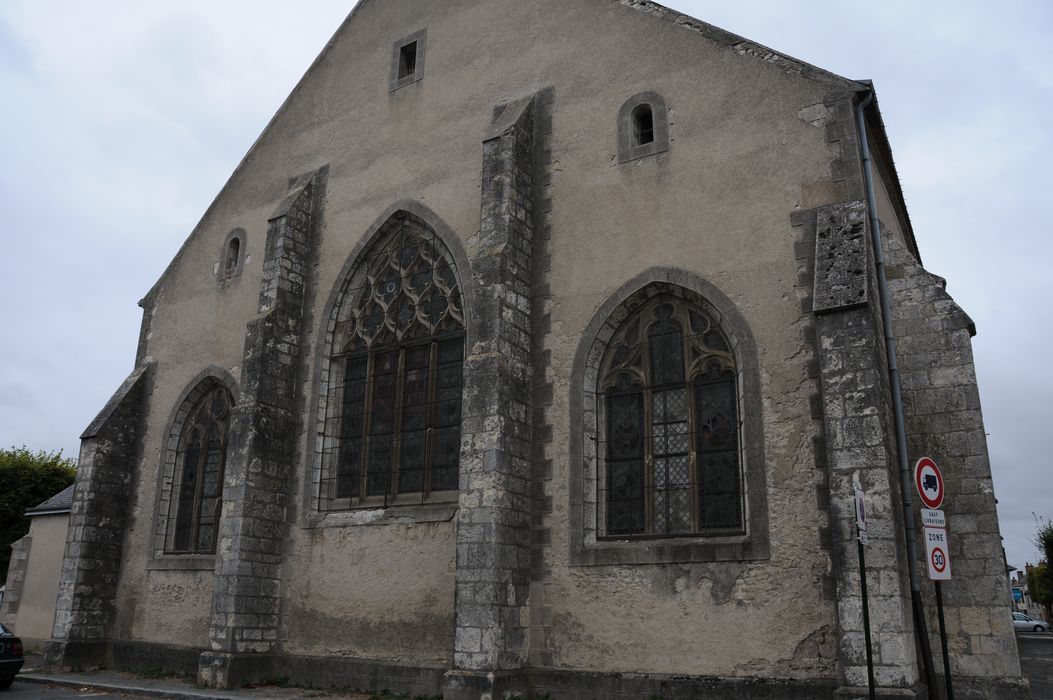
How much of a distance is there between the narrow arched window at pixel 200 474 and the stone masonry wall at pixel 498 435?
18.1 feet


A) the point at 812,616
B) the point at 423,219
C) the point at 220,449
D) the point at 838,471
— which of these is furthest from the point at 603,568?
the point at 220,449

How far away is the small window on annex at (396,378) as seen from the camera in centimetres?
1143

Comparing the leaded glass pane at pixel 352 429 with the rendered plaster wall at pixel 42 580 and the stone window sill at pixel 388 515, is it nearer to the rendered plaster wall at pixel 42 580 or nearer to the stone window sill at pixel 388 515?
the stone window sill at pixel 388 515

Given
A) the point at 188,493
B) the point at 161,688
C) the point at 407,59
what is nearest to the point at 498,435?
the point at 161,688

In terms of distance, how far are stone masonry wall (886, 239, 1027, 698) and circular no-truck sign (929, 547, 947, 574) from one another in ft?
3.53

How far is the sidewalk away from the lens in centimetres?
1035

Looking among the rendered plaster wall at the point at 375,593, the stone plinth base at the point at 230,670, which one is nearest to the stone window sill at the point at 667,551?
the rendered plaster wall at the point at 375,593

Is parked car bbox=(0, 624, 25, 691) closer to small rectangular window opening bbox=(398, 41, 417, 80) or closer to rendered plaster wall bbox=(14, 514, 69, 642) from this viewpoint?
rendered plaster wall bbox=(14, 514, 69, 642)

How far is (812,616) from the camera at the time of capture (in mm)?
8219

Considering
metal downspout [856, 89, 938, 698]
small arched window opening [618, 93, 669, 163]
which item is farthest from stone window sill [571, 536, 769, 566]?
small arched window opening [618, 93, 669, 163]

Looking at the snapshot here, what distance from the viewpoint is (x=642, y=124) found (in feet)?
35.6

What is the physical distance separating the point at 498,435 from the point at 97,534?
8.31 metres

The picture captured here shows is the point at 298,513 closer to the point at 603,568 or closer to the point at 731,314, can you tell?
the point at 603,568

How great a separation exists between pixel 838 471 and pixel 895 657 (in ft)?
5.27
